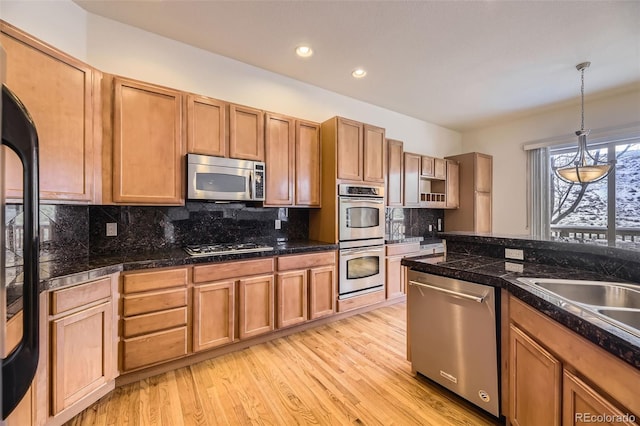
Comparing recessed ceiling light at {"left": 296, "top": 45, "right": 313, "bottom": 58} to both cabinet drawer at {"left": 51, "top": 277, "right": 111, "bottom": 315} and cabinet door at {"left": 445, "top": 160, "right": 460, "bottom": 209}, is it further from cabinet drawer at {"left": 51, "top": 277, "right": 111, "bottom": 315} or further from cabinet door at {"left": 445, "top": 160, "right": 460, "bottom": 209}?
cabinet door at {"left": 445, "top": 160, "right": 460, "bottom": 209}

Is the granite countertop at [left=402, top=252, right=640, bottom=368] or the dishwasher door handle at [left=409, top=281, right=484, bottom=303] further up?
the granite countertop at [left=402, top=252, right=640, bottom=368]

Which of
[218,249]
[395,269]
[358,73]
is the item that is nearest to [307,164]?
[358,73]

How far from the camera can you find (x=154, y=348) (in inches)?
80.9

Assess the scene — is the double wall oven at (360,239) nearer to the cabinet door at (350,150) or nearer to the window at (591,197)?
the cabinet door at (350,150)

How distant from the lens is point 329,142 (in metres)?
3.24

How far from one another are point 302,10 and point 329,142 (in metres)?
1.35

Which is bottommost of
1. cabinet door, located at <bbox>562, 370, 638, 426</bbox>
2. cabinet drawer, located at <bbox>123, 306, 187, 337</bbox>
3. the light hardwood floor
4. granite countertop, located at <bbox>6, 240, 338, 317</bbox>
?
the light hardwood floor

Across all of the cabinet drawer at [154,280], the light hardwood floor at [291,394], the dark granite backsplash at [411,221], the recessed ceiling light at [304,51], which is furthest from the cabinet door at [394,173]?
the cabinet drawer at [154,280]

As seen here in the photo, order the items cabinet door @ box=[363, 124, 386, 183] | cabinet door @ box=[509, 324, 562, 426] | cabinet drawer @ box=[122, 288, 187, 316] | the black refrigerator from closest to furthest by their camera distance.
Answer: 1. the black refrigerator
2. cabinet door @ box=[509, 324, 562, 426]
3. cabinet drawer @ box=[122, 288, 187, 316]
4. cabinet door @ box=[363, 124, 386, 183]

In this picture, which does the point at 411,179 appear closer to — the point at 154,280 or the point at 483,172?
the point at 483,172

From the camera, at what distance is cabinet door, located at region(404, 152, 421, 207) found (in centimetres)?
427

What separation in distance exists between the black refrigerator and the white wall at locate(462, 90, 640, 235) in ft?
18.9

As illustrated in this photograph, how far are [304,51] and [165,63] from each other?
4.45 ft

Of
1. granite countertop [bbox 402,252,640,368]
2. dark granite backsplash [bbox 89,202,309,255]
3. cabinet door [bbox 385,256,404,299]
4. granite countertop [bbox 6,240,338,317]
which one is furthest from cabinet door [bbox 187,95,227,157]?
cabinet door [bbox 385,256,404,299]
